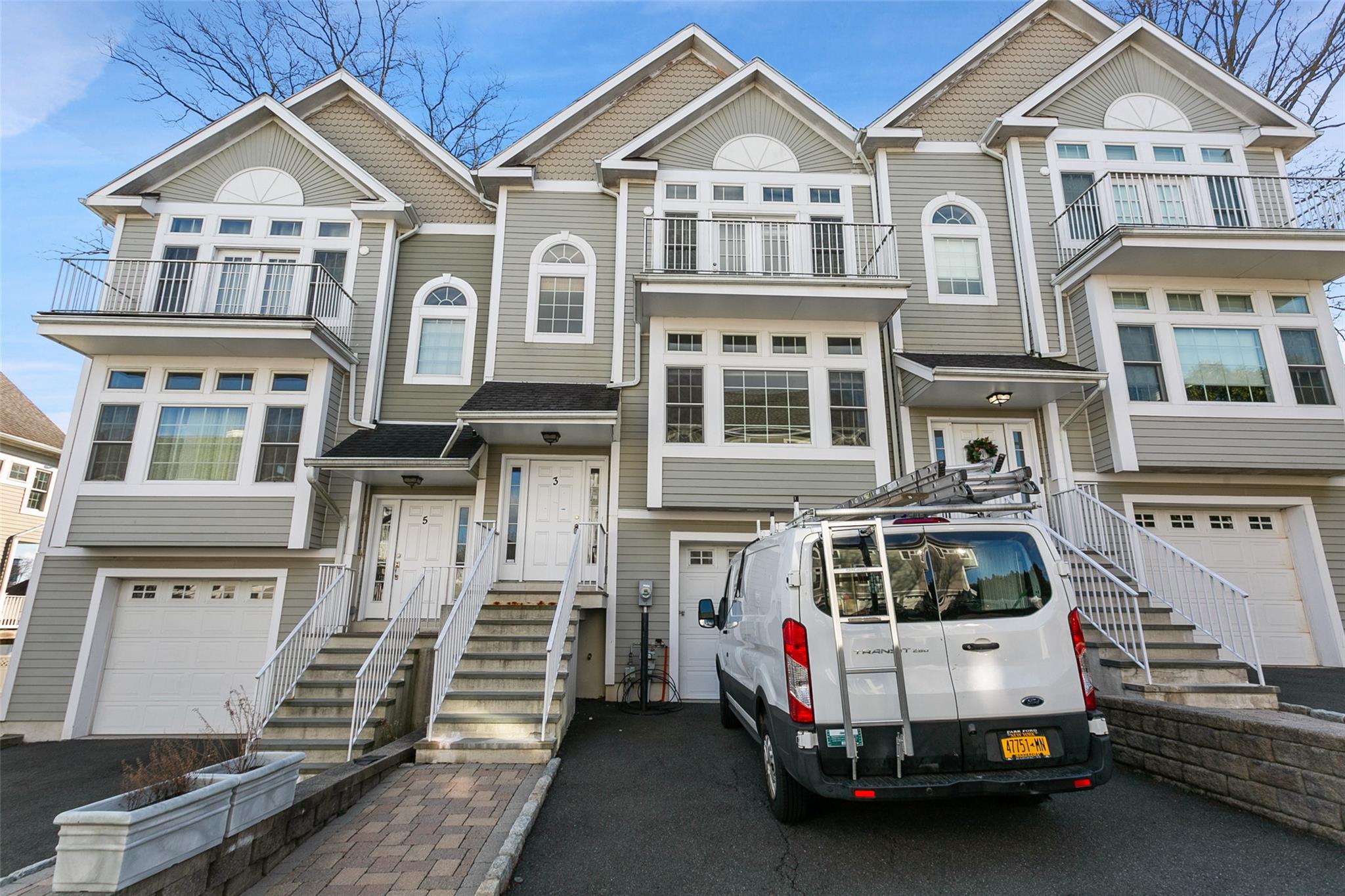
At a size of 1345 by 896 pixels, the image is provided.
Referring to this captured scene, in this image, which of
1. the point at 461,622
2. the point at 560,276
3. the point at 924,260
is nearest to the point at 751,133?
the point at 924,260

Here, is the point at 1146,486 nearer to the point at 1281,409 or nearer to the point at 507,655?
the point at 1281,409

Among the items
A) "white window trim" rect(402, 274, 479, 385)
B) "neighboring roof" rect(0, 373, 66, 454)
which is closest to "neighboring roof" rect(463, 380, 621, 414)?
"white window trim" rect(402, 274, 479, 385)

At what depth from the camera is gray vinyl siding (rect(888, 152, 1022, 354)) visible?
1027cm

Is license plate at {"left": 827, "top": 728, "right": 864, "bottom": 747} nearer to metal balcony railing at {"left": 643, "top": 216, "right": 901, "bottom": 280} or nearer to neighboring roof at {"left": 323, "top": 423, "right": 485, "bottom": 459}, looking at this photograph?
neighboring roof at {"left": 323, "top": 423, "right": 485, "bottom": 459}

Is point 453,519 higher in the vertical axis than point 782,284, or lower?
lower

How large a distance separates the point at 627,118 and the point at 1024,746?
1165 cm

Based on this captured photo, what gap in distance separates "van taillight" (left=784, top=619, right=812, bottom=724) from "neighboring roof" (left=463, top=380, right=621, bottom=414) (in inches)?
215

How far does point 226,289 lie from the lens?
35.0ft

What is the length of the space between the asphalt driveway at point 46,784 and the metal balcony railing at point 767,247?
9.27 metres

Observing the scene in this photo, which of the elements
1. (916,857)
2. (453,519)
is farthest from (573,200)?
(916,857)

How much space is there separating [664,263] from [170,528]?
8.67 metres

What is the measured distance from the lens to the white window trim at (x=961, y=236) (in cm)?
1044

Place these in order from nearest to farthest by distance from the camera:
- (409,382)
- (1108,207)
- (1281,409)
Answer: (1281,409)
(1108,207)
(409,382)

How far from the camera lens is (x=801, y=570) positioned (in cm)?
415
